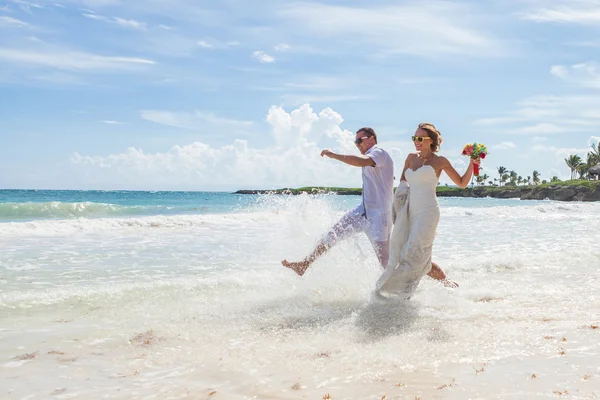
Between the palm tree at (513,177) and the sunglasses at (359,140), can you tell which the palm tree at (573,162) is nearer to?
the palm tree at (513,177)

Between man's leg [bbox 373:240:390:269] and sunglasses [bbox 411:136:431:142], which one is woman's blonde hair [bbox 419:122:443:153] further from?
man's leg [bbox 373:240:390:269]

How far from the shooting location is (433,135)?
6.03 meters

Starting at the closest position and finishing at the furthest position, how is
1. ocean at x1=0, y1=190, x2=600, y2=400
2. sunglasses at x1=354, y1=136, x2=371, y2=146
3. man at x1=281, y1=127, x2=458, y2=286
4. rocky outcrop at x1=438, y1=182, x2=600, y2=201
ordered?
1. ocean at x1=0, y1=190, x2=600, y2=400
2. man at x1=281, y1=127, x2=458, y2=286
3. sunglasses at x1=354, y1=136, x2=371, y2=146
4. rocky outcrop at x1=438, y1=182, x2=600, y2=201

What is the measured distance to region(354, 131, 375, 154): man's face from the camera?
6602 millimetres

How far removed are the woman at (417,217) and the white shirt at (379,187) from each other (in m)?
0.24

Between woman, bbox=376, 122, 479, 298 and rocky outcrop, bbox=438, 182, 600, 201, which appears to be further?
rocky outcrop, bbox=438, 182, 600, 201

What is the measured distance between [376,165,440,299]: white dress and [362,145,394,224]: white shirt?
0.74 feet

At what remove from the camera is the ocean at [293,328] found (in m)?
3.77

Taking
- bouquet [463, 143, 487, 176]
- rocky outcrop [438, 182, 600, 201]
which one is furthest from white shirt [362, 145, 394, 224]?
rocky outcrop [438, 182, 600, 201]

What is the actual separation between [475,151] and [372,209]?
1.49 metres

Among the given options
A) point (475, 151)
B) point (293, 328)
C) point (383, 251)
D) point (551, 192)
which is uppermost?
point (475, 151)

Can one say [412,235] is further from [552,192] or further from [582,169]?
[582,169]

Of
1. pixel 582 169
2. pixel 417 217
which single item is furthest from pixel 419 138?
pixel 582 169

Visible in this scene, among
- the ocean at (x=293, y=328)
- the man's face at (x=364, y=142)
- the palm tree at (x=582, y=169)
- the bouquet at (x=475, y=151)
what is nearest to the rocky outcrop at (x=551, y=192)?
the palm tree at (x=582, y=169)
